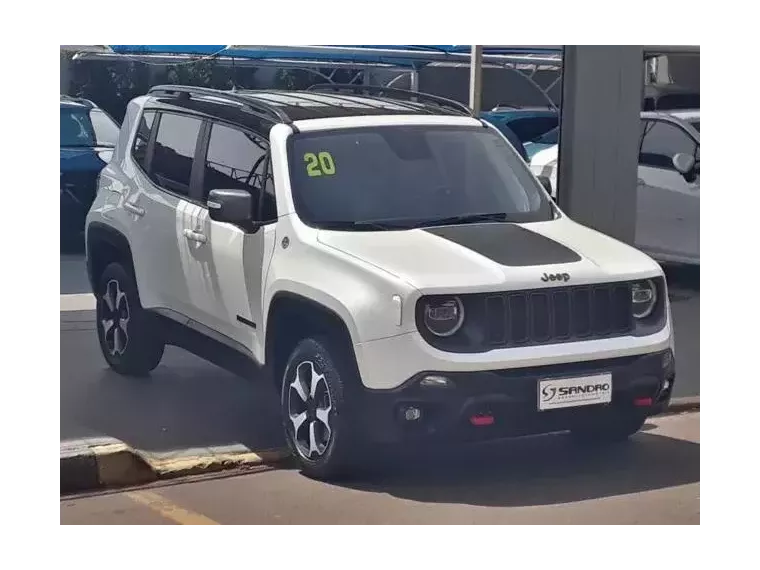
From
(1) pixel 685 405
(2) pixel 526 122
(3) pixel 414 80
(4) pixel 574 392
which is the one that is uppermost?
(3) pixel 414 80

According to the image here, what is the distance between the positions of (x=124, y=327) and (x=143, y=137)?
1247mm

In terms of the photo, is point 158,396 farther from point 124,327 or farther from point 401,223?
point 401,223

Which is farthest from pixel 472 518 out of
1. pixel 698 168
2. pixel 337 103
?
pixel 698 168

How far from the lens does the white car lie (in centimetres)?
1155

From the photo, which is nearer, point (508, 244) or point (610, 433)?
point (508, 244)

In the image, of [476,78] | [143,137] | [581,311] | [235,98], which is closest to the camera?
[581,311]

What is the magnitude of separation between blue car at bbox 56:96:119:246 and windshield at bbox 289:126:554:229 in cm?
206

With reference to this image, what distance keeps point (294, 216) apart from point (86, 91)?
7.72ft

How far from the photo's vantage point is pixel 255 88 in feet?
28.1

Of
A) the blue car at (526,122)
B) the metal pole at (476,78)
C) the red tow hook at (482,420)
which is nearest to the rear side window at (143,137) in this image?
the metal pole at (476,78)

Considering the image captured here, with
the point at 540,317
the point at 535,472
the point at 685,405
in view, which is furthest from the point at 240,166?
the point at 685,405

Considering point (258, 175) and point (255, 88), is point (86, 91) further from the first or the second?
point (258, 175)

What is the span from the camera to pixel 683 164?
11570mm

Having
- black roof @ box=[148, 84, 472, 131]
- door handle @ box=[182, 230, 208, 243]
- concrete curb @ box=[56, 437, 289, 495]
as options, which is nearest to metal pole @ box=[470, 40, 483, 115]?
black roof @ box=[148, 84, 472, 131]
